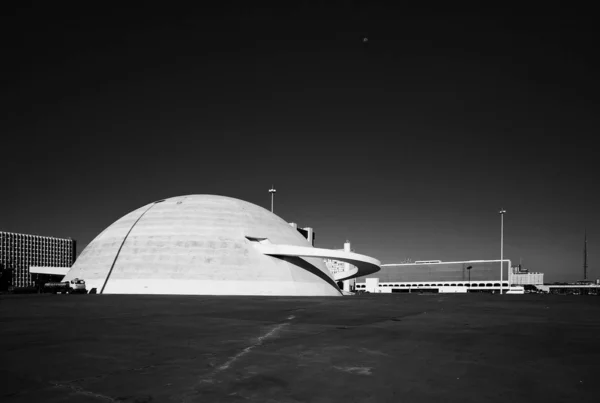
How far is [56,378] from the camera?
668 centimetres

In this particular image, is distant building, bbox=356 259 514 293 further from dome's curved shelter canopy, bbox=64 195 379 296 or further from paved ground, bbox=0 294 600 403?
paved ground, bbox=0 294 600 403

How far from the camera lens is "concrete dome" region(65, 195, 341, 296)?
157 feet

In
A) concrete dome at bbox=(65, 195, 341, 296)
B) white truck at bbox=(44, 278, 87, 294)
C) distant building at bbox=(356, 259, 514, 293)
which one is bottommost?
distant building at bbox=(356, 259, 514, 293)

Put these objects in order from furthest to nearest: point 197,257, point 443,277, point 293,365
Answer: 1. point 443,277
2. point 197,257
3. point 293,365

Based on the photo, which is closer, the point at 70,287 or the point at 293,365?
the point at 293,365

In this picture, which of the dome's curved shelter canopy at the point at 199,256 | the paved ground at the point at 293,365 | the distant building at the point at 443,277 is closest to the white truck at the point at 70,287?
the dome's curved shelter canopy at the point at 199,256

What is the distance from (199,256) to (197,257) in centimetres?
23

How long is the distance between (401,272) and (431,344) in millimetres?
158168

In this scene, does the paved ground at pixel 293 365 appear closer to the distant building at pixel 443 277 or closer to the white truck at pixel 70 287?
the white truck at pixel 70 287

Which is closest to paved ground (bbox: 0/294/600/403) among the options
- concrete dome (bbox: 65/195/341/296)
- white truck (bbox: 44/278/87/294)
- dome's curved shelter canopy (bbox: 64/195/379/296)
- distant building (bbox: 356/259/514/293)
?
concrete dome (bbox: 65/195/341/296)

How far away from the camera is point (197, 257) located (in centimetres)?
4934

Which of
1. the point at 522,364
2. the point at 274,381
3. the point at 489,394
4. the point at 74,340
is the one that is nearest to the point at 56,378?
the point at 274,381

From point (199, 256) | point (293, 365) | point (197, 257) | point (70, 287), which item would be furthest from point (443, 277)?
point (293, 365)

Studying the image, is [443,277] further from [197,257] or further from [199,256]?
[197,257]
